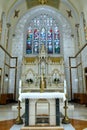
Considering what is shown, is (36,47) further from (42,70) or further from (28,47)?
(42,70)

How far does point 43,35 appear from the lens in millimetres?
19938

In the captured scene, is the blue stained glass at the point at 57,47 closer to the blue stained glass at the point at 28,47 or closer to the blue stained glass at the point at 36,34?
the blue stained glass at the point at 36,34

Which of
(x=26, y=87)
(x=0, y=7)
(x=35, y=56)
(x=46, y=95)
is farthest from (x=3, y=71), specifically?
(x=46, y=95)

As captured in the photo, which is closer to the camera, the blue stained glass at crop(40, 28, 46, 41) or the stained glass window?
the stained glass window

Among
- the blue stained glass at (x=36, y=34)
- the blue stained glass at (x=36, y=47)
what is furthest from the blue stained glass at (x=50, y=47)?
the blue stained glass at (x=36, y=34)

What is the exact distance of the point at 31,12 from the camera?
20.0m

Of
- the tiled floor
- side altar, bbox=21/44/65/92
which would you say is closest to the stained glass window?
side altar, bbox=21/44/65/92

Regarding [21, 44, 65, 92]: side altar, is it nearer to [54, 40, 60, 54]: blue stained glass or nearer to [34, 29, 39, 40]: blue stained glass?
[54, 40, 60, 54]: blue stained glass

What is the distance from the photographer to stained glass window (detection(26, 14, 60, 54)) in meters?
19.5

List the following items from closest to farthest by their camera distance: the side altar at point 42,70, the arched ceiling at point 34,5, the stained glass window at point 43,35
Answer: the arched ceiling at point 34,5 < the side altar at point 42,70 < the stained glass window at point 43,35

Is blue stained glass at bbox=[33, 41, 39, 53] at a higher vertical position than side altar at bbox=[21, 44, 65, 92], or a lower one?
higher

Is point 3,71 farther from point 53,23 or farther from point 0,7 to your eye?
point 53,23

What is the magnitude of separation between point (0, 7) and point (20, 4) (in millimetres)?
3315

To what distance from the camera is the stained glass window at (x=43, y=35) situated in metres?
19.5
